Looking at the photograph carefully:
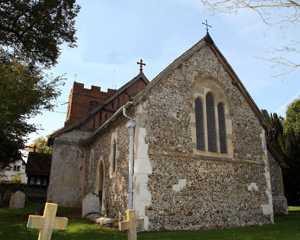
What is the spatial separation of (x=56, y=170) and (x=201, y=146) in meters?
10.4

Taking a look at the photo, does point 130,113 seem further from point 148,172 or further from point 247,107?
point 247,107

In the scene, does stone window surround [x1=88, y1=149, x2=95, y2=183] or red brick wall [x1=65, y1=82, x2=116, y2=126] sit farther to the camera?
red brick wall [x1=65, y1=82, x2=116, y2=126]

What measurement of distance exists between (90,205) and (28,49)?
7.74m

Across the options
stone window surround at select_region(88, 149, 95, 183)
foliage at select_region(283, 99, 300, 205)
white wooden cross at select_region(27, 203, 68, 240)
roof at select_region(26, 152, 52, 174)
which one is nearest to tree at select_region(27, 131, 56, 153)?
roof at select_region(26, 152, 52, 174)

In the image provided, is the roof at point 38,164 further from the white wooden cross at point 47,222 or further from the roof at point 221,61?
the white wooden cross at point 47,222

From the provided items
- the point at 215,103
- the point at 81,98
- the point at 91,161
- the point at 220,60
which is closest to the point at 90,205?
the point at 91,161

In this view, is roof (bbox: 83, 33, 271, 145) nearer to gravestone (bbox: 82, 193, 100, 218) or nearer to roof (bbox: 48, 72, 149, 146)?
gravestone (bbox: 82, 193, 100, 218)

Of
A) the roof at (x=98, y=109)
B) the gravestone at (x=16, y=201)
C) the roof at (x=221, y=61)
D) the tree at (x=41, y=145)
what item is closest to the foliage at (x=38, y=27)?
the roof at (x=221, y=61)

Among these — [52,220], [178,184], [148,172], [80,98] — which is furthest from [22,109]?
[80,98]

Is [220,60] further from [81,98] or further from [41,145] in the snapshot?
[41,145]

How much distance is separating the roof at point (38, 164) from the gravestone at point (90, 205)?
8.77 m

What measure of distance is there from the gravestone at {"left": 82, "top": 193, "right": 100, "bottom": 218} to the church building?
0.33 m

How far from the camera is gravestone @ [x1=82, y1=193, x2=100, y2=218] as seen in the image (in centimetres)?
1188

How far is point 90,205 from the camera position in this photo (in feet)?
39.1
